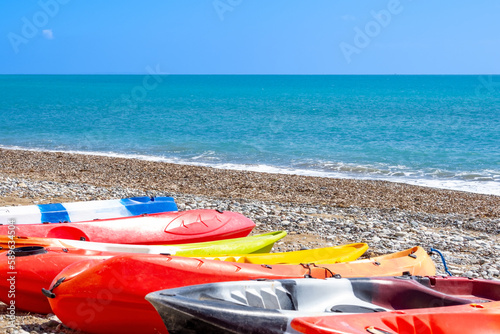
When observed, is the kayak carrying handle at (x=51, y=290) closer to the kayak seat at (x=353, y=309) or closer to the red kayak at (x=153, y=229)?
the red kayak at (x=153, y=229)

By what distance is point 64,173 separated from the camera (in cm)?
1714

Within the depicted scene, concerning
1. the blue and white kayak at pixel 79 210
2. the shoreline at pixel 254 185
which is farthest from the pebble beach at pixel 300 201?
the blue and white kayak at pixel 79 210

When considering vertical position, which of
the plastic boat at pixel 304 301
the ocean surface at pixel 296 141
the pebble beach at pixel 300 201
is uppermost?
the ocean surface at pixel 296 141

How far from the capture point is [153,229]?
332 inches

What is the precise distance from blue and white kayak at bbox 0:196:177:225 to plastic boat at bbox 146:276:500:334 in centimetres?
495

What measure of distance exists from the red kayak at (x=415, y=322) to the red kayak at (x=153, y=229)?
451 centimetres

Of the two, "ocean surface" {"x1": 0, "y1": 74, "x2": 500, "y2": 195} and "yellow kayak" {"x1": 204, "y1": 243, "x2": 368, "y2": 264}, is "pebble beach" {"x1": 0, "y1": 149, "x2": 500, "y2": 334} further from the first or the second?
"ocean surface" {"x1": 0, "y1": 74, "x2": 500, "y2": 195}

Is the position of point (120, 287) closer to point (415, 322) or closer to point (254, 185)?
point (415, 322)

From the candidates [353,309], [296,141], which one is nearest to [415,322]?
[353,309]

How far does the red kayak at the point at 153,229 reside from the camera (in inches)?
306

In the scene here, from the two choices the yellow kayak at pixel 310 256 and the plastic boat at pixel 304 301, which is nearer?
the plastic boat at pixel 304 301

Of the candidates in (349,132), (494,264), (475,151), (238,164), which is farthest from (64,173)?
(349,132)

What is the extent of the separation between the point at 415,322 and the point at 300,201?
378 inches

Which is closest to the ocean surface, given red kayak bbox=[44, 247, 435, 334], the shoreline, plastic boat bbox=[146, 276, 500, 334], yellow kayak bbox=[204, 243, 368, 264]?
the shoreline
